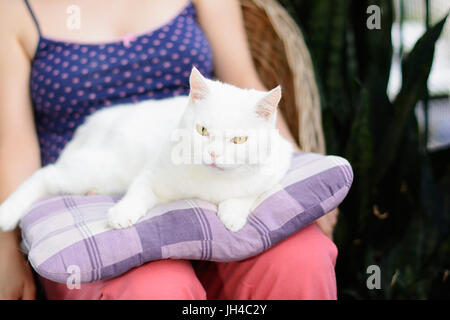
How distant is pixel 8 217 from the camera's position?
78 cm

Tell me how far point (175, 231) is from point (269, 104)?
25 centimetres

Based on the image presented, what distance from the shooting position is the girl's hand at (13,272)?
80 cm

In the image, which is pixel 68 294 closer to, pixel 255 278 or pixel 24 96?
pixel 255 278

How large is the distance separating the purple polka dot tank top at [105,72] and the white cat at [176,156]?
0.07 metres

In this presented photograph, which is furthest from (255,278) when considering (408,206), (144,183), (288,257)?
(408,206)

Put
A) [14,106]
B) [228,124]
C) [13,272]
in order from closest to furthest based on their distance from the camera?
[228,124], [13,272], [14,106]

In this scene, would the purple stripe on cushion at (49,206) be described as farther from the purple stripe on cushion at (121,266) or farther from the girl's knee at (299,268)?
the girl's knee at (299,268)

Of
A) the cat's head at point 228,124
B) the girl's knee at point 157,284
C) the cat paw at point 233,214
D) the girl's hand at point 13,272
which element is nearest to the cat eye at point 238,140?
the cat's head at point 228,124

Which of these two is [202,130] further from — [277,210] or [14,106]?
[14,106]

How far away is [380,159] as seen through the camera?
964 mm

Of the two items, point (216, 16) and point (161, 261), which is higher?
point (216, 16)

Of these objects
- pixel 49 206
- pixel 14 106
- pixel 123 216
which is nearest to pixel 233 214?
pixel 123 216

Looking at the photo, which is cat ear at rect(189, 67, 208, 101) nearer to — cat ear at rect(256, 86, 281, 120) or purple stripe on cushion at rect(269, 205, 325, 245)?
cat ear at rect(256, 86, 281, 120)
